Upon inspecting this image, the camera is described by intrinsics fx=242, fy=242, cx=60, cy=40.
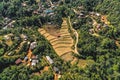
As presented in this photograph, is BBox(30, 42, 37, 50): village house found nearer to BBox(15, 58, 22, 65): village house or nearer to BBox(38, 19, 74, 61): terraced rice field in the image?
BBox(15, 58, 22, 65): village house

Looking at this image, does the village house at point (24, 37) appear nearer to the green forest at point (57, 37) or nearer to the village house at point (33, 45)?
the green forest at point (57, 37)

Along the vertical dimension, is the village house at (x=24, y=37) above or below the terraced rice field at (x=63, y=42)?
above

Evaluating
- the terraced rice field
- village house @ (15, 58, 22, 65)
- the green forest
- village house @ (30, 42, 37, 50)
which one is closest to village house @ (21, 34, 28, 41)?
the green forest

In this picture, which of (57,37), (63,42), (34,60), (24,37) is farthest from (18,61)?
(57,37)

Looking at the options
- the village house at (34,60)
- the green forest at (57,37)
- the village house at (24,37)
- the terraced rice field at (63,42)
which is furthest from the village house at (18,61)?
the terraced rice field at (63,42)

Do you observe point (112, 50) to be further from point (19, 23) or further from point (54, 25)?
point (19, 23)

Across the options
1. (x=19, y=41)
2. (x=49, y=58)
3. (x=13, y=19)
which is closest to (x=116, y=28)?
(x=49, y=58)
